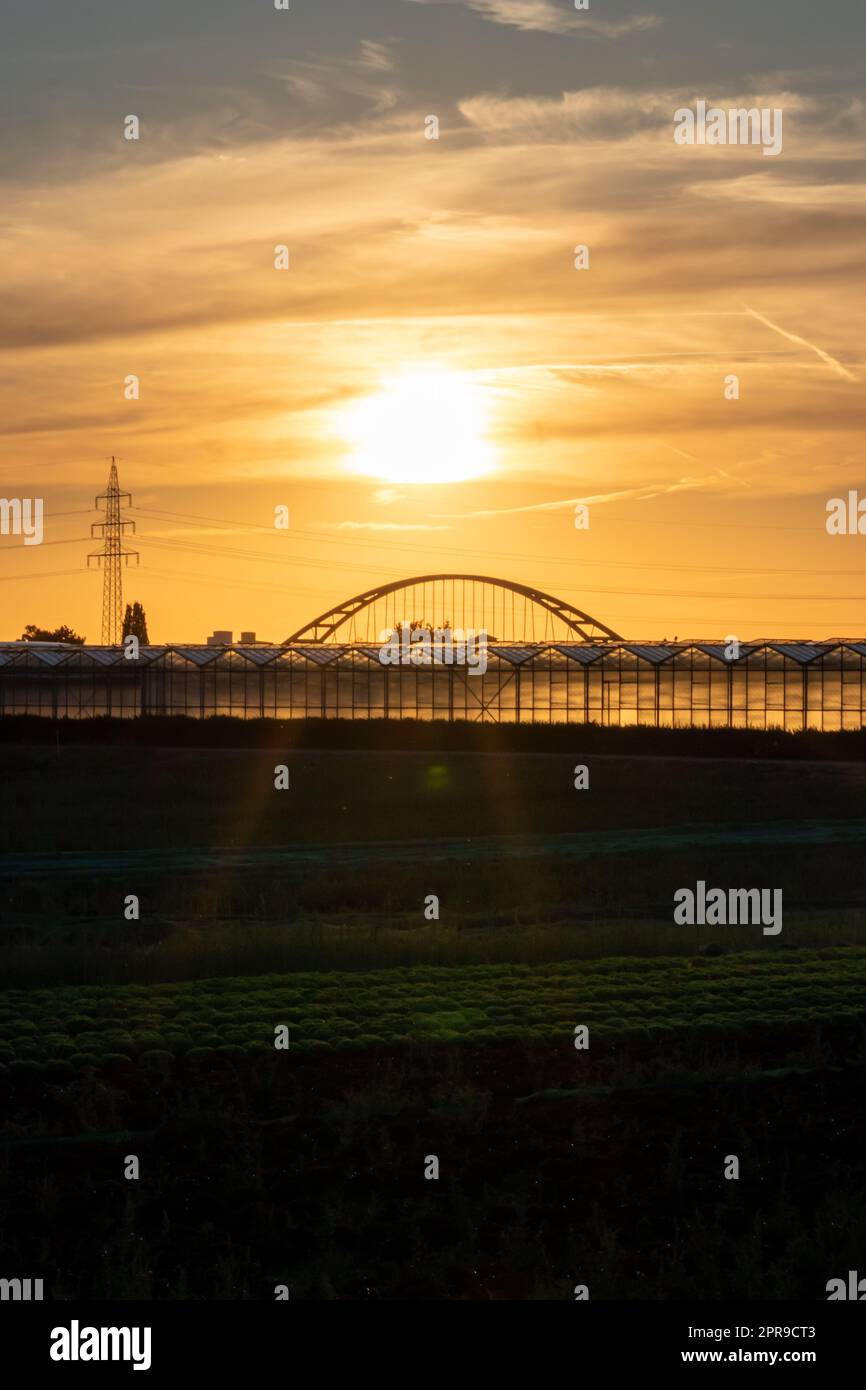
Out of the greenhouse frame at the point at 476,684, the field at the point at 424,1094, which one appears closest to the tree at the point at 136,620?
the greenhouse frame at the point at 476,684

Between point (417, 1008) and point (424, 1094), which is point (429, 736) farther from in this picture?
point (424, 1094)

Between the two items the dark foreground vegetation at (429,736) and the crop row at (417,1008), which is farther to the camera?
the dark foreground vegetation at (429,736)

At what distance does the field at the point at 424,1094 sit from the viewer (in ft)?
40.8

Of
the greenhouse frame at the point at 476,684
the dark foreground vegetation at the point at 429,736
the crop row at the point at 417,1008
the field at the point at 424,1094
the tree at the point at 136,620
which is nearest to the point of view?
the field at the point at 424,1094

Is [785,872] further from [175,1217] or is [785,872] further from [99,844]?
[175,1217]

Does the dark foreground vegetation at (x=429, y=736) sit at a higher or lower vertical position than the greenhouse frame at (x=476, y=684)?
lower

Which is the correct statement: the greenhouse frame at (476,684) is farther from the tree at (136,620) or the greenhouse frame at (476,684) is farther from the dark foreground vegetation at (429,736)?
the tree at (136,620)

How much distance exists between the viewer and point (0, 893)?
32.7m

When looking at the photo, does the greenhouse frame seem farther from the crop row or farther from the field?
the crop row

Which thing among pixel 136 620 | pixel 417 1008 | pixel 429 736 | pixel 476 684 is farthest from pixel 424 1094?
pixel 136 620

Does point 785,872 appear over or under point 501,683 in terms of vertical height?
under

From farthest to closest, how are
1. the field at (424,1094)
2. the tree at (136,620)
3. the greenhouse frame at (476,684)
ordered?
the tree at (136,620), the greenhouse frame at (476,684), the field at (424,1094)
